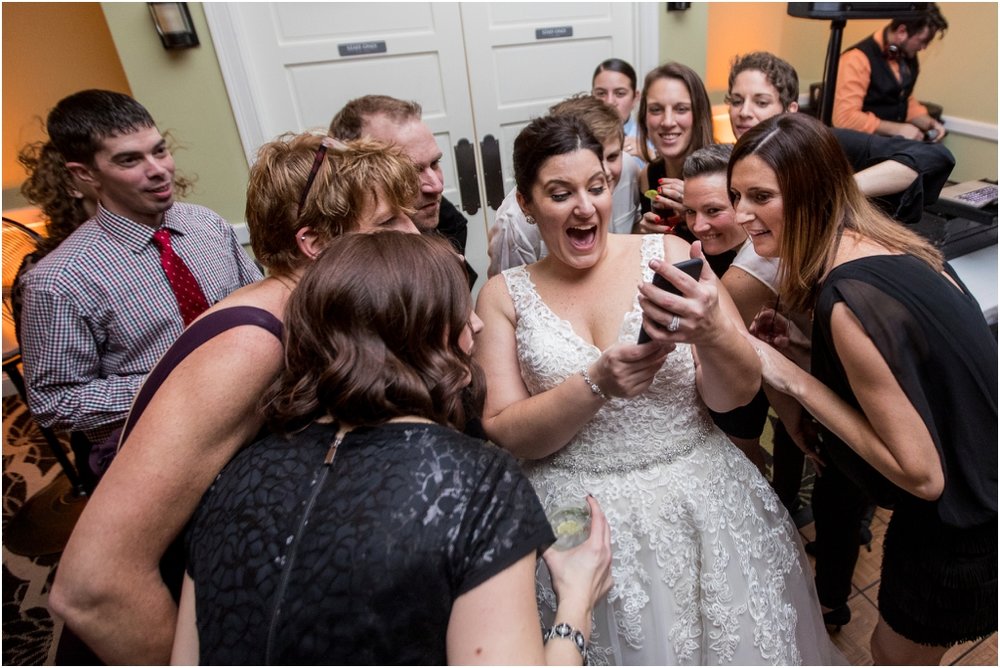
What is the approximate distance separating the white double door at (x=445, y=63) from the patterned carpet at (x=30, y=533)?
201 cm

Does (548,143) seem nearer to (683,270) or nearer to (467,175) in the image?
(683,270)

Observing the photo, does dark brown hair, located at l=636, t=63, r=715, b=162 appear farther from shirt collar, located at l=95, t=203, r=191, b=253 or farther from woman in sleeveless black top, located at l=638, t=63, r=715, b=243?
shirt collar, located at l=95, t=203, r=191, b=253

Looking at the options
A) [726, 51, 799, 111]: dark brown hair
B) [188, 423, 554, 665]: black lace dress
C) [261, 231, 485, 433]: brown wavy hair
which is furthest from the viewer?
[726, 51, 799, 111]: dark brown hair

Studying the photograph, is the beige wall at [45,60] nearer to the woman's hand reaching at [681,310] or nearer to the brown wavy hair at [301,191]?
the brown wavy hair at [301,191]

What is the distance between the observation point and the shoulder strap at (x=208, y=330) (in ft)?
2.89

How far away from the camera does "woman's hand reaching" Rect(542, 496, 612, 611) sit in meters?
0.91

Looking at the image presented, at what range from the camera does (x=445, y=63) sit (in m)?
3.44

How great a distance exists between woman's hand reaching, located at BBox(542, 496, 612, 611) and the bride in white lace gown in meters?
0.28

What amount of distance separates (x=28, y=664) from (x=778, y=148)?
9.17 feet

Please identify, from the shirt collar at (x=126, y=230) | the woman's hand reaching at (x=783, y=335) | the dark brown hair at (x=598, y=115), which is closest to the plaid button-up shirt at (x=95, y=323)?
the shirt collar at (x=126, y=230)

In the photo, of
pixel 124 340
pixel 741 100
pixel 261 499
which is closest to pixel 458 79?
pixel 741 100

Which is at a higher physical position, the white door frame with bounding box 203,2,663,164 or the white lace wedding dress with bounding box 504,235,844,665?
the white door frame with bounding box 203,2,663,164

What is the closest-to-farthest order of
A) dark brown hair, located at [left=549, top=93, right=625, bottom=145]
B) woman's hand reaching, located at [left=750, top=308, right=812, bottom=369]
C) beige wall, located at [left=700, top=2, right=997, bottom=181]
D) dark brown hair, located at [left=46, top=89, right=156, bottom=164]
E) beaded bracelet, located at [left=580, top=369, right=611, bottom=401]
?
beaded bracelet, located at [left=580, top=369, right=611, bottom=401] < woman's hand reaching, located at [left=750, top=308, right=812, bottom=369] < dark brown hair, located at [left=46, top=89, right=156, bottom=164] < dark brown hair, located at [left=549, top=93, right=625, bottom=145] < beige wall, located at [left=700, top=2, right=997, bottom=181]

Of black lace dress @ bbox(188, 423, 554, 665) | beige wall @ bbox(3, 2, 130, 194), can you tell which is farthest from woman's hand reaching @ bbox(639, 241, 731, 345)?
beige wall @ bbox(3, 2, 130, 194)
